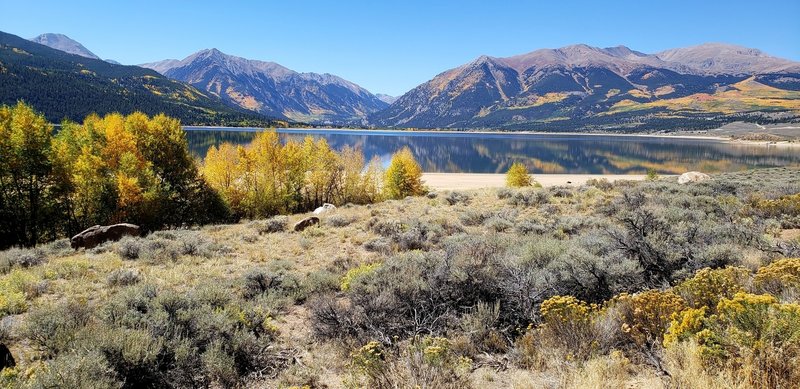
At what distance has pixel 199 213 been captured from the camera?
97.1 ft

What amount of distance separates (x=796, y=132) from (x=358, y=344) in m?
254

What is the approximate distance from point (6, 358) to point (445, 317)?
660 centimetres

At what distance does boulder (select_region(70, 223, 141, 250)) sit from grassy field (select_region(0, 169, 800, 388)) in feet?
10.5

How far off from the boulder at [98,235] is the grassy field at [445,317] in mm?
3191

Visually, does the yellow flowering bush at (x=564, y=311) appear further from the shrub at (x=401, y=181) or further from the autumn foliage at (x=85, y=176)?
the shrub at (x=401, y=181)

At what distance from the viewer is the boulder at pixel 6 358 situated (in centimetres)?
555

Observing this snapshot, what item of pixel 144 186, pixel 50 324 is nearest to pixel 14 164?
pixel 144 186

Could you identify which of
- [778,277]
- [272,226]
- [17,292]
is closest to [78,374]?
[17,292]

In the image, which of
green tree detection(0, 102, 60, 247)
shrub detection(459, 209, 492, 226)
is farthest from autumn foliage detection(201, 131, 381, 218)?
shrub detection(459, 209, 492, 226)

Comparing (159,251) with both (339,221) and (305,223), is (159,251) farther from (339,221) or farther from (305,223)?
(339,221)

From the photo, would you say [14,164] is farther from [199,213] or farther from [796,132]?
[796,132]

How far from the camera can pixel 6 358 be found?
566 centimetres

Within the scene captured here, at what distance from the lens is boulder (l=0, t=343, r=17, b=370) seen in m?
5.55

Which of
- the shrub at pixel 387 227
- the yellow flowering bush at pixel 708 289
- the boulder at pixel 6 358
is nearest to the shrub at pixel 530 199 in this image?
the shrub at pixel 387 227
